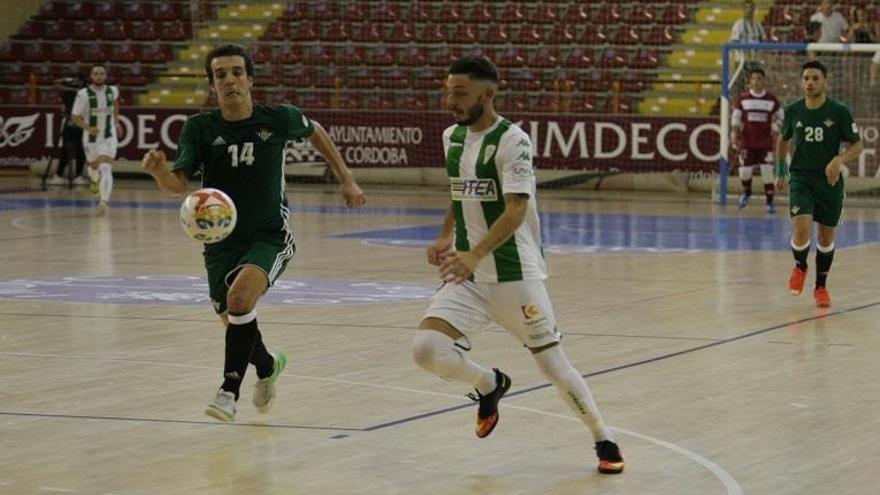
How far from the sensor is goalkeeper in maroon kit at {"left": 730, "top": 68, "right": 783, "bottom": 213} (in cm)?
2836

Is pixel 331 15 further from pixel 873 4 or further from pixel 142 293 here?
pixel 142 293

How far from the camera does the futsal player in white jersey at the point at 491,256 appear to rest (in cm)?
843

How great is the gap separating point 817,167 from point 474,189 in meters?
7.98

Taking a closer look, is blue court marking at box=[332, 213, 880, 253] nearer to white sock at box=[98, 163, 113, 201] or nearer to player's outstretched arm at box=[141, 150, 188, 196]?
white sock at box=[98, 163, 113, 201]

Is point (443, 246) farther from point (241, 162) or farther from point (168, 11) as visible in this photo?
point (168, 11)

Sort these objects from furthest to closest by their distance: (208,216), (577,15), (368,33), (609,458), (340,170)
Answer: (368,33) < (577,15) < (340,170) < (208,216) < (609,458)

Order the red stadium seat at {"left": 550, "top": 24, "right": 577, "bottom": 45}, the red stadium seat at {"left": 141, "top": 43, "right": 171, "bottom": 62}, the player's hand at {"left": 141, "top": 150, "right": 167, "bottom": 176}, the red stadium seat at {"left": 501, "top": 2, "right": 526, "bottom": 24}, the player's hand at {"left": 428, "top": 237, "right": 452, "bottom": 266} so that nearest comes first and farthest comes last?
1. the player's hand at {"left": 428, "top": 237, "right": 452, "bottom": 266}
2. the player's hand at {"left": 141, "top": 150, "right": 167, "bottom": 176}
3. the red stadium seat at {"left": 550, "top": 24, "right": 577, "bottom": 45}
4. the red stadium seat at {"left": 501, "top": 2, "right": 526, "bottom": 24}
5. the red stadium seat at {"left": 141, "top": 43, "right": 171, "bottom": 62}

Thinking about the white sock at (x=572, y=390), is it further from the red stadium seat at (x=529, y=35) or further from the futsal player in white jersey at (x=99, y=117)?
the red stadium seat at (x=529, y=35)

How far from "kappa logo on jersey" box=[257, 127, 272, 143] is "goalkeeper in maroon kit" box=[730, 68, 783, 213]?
755 inches

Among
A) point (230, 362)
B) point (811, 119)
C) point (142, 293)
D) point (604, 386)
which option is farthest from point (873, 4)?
point (230, 362)

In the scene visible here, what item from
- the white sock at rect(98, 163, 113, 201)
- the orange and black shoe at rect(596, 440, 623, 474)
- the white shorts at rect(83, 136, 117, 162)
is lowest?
the white sock at rect(98, 163, 113, 201)

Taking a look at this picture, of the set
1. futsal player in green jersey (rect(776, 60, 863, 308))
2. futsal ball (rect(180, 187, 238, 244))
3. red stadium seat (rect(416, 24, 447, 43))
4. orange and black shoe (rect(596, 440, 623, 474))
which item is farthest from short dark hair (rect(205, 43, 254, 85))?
red stadium seat (rect(416, 24, 447, 43))

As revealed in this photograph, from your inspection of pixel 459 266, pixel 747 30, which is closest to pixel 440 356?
pixel 459 266

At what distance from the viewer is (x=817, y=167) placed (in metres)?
16.0
